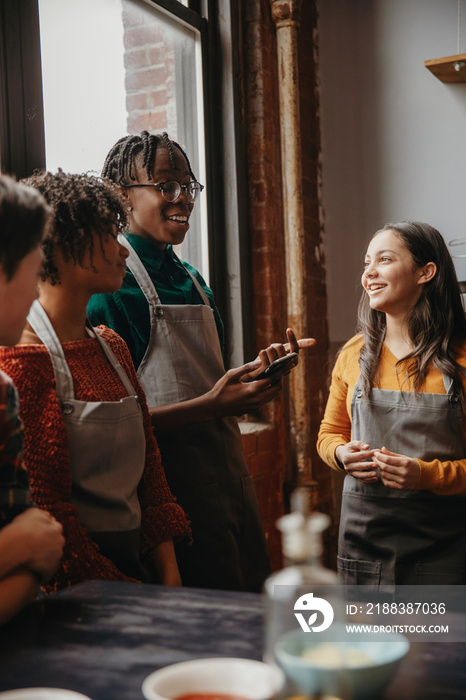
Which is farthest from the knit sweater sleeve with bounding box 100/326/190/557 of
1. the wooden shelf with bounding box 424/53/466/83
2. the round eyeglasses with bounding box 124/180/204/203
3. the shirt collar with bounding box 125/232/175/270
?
the wooden shelf with bounding box 424/53/466/83

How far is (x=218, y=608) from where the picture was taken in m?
1.04

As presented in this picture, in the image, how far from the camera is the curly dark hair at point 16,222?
107cm

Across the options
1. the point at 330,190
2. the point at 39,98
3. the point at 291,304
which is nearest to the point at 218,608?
the point at 39,98

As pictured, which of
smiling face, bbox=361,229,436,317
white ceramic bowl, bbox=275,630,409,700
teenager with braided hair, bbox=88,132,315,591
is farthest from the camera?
smiling face, bbox=361,229,436,317

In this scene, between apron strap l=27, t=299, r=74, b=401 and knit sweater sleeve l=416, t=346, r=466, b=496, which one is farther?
knit sweater sleeve l=416, t=346, r=466, b=496

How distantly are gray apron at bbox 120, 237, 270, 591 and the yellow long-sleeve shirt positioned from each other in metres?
0.33

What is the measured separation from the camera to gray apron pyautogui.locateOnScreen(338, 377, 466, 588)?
198 cm

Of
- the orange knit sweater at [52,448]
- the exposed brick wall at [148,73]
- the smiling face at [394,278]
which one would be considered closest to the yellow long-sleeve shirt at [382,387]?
the smiling face at [394,278]

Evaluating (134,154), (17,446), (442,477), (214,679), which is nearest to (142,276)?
(134,154)

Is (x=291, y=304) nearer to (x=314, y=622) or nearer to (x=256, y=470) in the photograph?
(x=256, y=470)

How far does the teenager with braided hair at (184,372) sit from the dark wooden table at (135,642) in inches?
29.4

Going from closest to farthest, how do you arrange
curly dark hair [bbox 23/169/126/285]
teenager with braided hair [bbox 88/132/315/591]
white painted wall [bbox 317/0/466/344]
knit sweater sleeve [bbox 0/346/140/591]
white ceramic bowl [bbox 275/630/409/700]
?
white ceramic bowl [bbox 275/630/409/700], knit sweater sleeve [bbox 0/346/140/591], curly dark hair [bbox 23/169/126/285], teenager with braided hair [bbox 88/132/315/591], white painted wall [bbox 317/0/466/344]

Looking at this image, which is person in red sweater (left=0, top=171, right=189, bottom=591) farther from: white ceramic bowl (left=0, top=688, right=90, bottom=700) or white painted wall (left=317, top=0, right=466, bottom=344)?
white painted wall (left=317, top=0, right=466, bottom=344)

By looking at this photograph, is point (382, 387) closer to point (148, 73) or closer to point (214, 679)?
point (214, 679)
